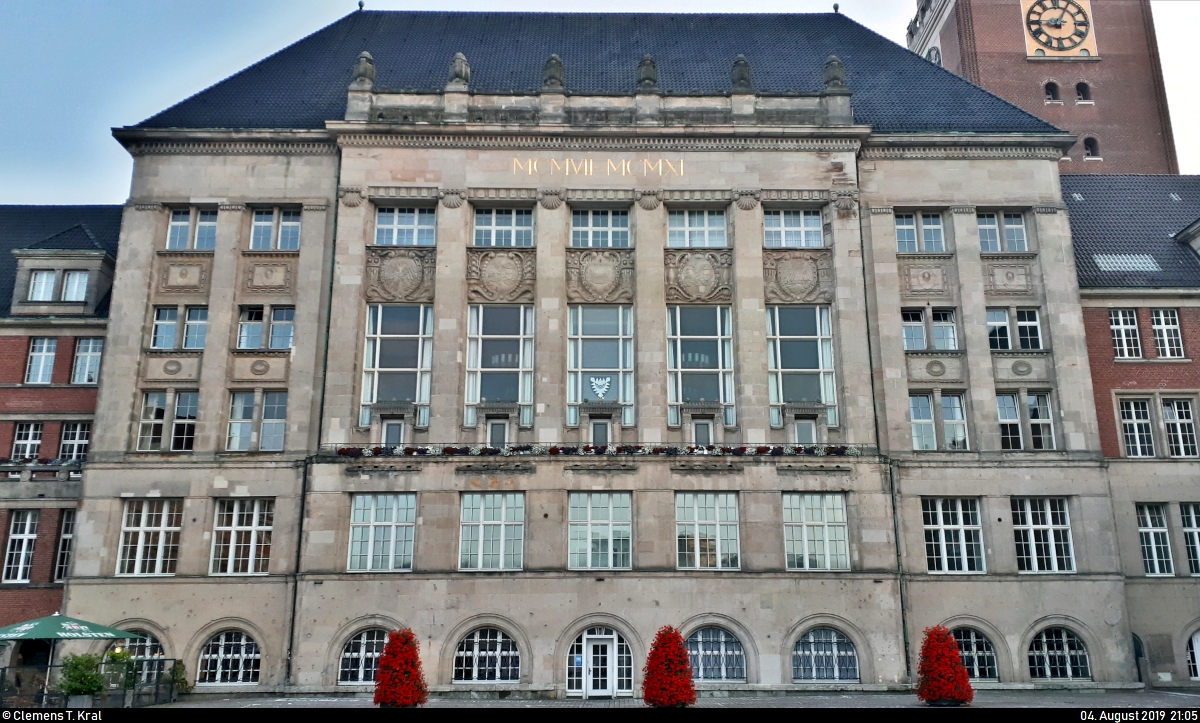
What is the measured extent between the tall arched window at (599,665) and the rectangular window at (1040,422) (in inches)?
592

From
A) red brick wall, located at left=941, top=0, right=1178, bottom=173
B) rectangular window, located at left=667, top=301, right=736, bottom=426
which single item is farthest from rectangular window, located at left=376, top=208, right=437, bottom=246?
red brick wall, located at left=941, top=0, right=1178, bottom=173

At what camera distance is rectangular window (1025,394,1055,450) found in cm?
3250

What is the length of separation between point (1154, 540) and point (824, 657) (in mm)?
12592

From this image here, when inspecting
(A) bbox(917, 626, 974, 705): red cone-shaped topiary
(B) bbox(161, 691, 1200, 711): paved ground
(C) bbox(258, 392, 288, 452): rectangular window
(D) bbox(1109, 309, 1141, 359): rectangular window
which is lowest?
(B) bbox(161, 691, 1200, 711): paved ground

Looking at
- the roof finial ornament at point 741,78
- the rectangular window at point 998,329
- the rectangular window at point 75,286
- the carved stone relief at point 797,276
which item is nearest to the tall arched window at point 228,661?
the rectangular window at point 75,286

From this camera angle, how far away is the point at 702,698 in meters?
28.1

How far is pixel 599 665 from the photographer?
96.4 feet

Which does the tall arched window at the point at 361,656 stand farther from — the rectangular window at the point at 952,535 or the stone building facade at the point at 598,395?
the rectangular window at the point at 952,535

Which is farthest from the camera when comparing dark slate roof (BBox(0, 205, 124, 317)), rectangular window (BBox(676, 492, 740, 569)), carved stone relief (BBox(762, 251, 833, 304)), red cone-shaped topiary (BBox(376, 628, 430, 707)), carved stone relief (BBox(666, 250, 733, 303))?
dark slate roof (BBox(0, 205, 124, 317))

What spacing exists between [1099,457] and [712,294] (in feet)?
44.4

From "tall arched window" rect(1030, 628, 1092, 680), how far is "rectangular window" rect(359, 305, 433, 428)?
20.2 metres

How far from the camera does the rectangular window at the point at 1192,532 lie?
3269cm

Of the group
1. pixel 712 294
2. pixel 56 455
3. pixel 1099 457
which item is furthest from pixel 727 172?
pixel 56 455

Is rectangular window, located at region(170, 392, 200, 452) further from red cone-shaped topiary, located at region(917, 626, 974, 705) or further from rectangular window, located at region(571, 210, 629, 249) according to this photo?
red cone-shaped topiary, located at region(917, 626, 974, 705)
